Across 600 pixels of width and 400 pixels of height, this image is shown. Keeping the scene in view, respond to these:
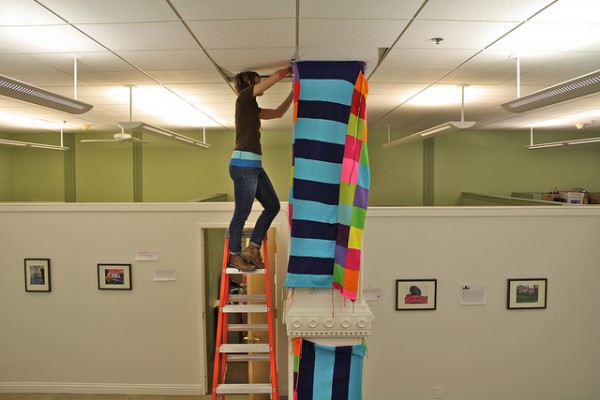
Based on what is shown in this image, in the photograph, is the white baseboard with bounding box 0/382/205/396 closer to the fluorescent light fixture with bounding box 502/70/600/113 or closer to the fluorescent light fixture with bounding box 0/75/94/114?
the fluorescent light fixture with bounding box 0/75/94/114

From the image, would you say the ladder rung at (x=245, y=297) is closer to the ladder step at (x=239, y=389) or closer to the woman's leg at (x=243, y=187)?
the ladder step at (x=239, y=389)

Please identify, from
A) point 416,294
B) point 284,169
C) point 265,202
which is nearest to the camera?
point 265,202

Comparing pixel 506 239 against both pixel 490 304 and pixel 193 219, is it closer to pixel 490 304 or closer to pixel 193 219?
pixel 490 304

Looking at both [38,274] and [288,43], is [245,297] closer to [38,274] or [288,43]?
[288,43]

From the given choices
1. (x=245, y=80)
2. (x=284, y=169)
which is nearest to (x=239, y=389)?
(x=245, y=80)

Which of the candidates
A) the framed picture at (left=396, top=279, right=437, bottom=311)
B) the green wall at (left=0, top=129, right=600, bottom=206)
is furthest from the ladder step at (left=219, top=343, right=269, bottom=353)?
the green wall at (left=0, top=129, right=600, bottom=206)

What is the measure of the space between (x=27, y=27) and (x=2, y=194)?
8401 mm

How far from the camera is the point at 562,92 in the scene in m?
3.19

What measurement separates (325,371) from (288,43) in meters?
2.39

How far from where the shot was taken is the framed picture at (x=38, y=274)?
5121 millimetres

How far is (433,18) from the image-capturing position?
3.02 m

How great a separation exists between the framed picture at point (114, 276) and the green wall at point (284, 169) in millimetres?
5169

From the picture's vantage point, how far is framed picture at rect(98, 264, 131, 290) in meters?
5.09

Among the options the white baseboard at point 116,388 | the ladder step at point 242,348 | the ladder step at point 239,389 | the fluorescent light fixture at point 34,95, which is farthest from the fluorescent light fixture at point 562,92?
the white baseboard at point 116,388
